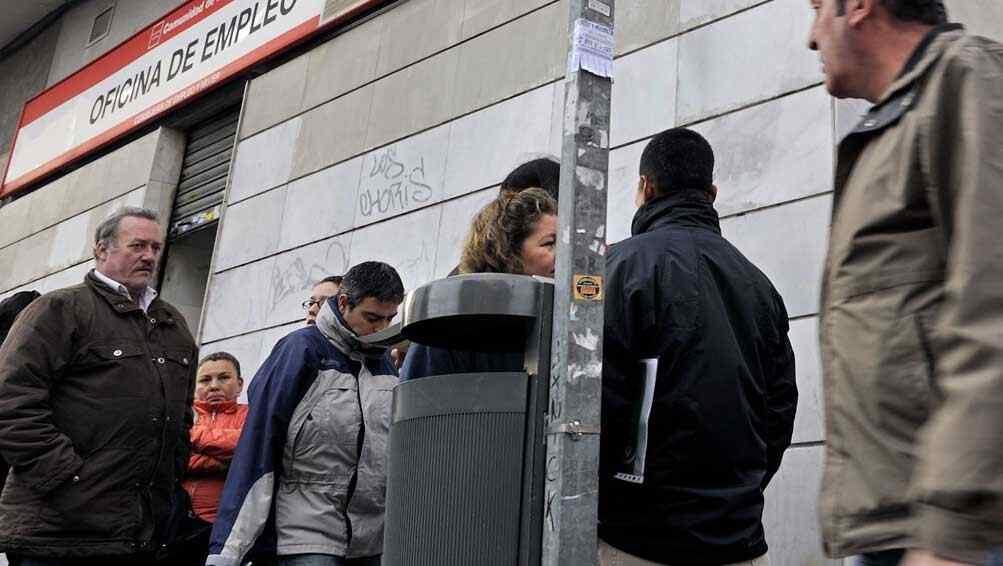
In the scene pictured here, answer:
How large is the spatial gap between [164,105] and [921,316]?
1001 centimetres

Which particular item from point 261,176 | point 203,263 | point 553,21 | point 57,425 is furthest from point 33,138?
point 57,425

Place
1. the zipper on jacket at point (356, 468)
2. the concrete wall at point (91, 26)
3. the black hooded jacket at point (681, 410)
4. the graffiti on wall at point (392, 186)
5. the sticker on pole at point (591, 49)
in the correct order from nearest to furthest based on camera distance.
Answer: the sticker on pole at point (591, 49)
the black hooded jacket at point (681, 410)
the zipper on jacket at point (356, 468)
the graffiti on wall at point (392, 186)
the concrete wall at point (91, 26)

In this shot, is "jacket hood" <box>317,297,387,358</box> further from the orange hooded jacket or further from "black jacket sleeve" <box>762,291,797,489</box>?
"black jacket sleeve" <box>762,291,797,489</box>

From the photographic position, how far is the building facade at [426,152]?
4.79 meters

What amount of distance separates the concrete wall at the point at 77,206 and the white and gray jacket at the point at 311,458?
22.3 feet

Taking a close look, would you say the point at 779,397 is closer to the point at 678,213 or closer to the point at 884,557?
the point at 678,213

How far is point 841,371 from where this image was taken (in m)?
1.68

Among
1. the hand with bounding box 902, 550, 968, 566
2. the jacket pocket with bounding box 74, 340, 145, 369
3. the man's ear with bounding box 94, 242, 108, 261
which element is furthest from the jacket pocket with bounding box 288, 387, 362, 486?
the hand with bounding box 902, 550, 968, 566

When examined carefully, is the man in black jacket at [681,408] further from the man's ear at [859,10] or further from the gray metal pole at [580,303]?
the man's ear at [859,10]

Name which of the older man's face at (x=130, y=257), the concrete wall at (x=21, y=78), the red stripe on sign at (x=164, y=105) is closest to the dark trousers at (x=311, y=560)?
the older man's face at (x=130, y=257)

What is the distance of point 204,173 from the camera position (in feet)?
33.1

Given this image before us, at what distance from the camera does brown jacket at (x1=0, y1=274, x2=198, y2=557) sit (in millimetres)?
3779

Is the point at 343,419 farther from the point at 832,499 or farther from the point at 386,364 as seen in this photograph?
the point at 832,499

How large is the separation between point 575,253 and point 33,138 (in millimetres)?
12368
